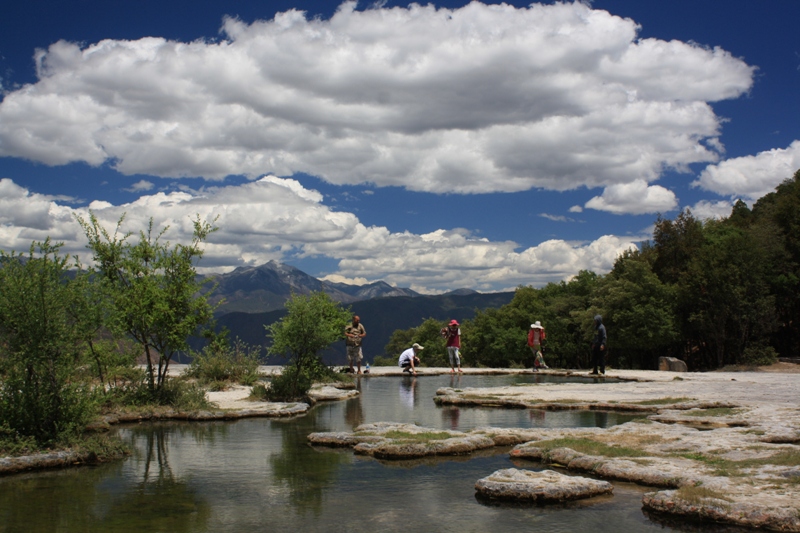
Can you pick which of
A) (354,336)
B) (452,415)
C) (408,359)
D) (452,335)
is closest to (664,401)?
(452,415)

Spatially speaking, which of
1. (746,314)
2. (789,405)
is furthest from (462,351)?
(789,405)

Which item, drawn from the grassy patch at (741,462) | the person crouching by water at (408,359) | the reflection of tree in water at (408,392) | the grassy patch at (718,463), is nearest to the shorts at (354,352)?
the reflection of tree in water at (408,392)

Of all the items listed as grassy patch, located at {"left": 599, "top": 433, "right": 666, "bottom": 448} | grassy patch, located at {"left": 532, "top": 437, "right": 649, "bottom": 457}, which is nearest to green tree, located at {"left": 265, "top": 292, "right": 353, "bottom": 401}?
grassy patch, located at {"left": 532, "top": 437, "right": 649, "bottom": 457}

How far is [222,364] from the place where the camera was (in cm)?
2231

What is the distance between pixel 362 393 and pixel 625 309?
26.2 m

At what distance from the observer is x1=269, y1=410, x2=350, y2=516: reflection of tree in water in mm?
7891

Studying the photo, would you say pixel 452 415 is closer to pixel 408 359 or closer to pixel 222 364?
pixel 222 364

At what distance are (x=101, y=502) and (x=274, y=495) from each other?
2118 mm

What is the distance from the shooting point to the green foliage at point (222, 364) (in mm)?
22031

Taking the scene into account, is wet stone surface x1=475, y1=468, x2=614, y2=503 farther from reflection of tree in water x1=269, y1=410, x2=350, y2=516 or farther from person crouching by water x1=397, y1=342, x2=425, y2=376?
person crouching by water x1=397, y1=342, x2=425, y2=376

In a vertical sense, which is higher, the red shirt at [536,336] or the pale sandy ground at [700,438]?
the red shirt at [536,336]

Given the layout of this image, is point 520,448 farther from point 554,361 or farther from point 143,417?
point 554,361

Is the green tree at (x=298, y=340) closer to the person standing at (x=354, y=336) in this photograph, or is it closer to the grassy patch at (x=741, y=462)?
the person standing at (x=354, y=336)

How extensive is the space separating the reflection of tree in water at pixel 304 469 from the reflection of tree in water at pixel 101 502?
3.88 ft
